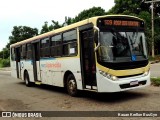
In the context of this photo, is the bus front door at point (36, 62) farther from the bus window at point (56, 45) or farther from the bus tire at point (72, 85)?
the bus tire at point (72, 85)

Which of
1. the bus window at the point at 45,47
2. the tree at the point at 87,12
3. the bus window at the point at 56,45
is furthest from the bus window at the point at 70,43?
the tree at the point at 87,12

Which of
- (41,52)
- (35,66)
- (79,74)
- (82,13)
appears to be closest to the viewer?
(79,74)

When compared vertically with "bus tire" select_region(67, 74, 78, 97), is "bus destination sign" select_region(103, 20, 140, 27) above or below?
above

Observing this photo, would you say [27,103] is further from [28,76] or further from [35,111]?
[28,76]

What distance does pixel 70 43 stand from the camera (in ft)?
Answer: 45.8

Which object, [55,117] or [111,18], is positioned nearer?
[55,117]

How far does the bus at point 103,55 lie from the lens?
37.9ft

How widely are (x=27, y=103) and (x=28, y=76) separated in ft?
24.9

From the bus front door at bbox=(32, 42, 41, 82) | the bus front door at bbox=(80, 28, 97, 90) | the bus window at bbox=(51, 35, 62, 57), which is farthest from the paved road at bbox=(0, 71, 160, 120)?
the bus front door at bbox=(32, 42, 41, 82)

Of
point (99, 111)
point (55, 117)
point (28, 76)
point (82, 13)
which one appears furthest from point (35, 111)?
point (82, 13)

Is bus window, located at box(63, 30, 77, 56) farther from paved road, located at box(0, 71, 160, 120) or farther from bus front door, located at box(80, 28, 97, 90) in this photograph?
paved road, located at box(0, 71, 160, 120)

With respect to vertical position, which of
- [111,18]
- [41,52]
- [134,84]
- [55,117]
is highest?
[111,18]

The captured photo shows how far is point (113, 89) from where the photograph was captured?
11422 mm

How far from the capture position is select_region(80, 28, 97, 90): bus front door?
12.1m
